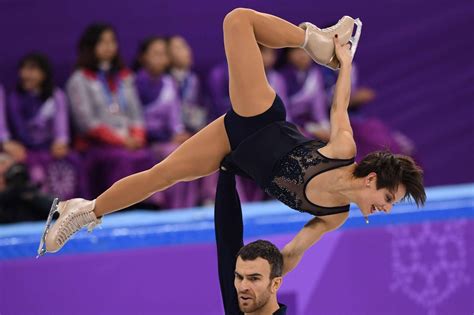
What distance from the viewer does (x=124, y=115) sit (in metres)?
8.00

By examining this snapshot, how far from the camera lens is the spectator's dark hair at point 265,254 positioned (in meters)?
4.64

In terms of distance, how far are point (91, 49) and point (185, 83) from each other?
82cm

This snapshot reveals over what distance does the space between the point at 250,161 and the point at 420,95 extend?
5254 millimetres

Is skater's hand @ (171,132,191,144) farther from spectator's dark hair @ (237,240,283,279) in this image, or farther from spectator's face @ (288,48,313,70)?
spectator's dark hair @ (237,240,283,279)

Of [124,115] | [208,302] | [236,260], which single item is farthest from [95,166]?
[236,260]

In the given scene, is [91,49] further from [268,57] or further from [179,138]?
[268,57]

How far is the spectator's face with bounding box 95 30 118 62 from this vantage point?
25.7 ft

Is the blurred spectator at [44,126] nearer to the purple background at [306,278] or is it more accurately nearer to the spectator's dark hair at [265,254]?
the purple background at [306,278]

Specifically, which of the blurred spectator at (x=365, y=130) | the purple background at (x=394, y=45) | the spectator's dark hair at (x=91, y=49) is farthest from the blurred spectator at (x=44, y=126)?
the blurred spectator at (x=365, y=130)

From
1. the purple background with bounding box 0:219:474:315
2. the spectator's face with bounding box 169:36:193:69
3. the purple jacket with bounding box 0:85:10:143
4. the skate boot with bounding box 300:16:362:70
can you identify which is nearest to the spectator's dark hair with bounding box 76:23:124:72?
the spectator's face with bounding box 169:36:193:69

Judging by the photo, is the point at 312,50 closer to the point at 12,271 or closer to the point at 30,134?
the point at 12,271

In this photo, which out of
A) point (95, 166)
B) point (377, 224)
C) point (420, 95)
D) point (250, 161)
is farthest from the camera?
point (420, 95)

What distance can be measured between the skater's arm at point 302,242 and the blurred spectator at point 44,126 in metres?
3.10

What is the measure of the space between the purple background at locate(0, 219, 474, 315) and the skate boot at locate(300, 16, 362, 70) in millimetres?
1255
